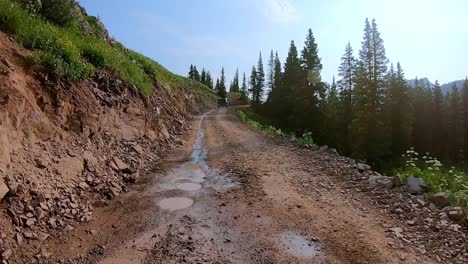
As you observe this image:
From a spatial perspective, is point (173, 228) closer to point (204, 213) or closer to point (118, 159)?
point (204, 213)

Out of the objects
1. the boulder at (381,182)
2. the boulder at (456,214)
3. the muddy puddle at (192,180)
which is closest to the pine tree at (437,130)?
the boulder at (381,182)

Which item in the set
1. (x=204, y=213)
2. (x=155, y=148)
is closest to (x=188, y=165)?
(x=155, y=148)

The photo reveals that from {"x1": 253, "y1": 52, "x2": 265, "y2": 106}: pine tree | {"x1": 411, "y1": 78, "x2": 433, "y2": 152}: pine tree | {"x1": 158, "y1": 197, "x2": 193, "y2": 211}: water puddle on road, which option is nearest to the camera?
{"x1": 158, "y1": 197, "x2": 193, "y2": 211}: water puddle on road

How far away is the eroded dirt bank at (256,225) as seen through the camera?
15.1 ft

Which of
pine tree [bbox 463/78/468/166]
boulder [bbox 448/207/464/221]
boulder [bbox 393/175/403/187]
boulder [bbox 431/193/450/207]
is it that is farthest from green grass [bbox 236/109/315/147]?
pine tree [bbox 463/78/468/166]

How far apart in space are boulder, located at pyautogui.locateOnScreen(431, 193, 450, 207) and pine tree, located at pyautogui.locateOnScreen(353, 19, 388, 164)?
82.9 ft

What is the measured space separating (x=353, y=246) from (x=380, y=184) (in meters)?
3.12

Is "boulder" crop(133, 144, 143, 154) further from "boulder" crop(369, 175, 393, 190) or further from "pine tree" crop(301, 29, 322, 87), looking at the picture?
"pine tree" crop(301, 29, 322, 87)

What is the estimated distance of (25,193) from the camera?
5.25m

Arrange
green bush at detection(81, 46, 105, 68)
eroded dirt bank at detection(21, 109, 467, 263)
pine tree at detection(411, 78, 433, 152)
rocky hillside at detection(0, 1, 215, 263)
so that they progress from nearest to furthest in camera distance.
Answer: eroded dirt bank at detection(21, 109, 467, 263), rocky hillside at detection(0, 1, 215, 263), green bush at detection(81, 46, 105, 68), pine tree at detection(411, 78, 433, 152)

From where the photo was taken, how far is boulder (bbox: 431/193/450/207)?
594cm

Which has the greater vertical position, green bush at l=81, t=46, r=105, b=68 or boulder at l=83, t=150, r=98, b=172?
green bush at l=81, t=46, r=105, b=68

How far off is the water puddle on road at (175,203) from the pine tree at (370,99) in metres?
26.7

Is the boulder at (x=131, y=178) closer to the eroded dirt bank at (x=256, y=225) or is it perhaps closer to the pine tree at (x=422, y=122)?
the eroded dirt bank at (x=256, y=225)
